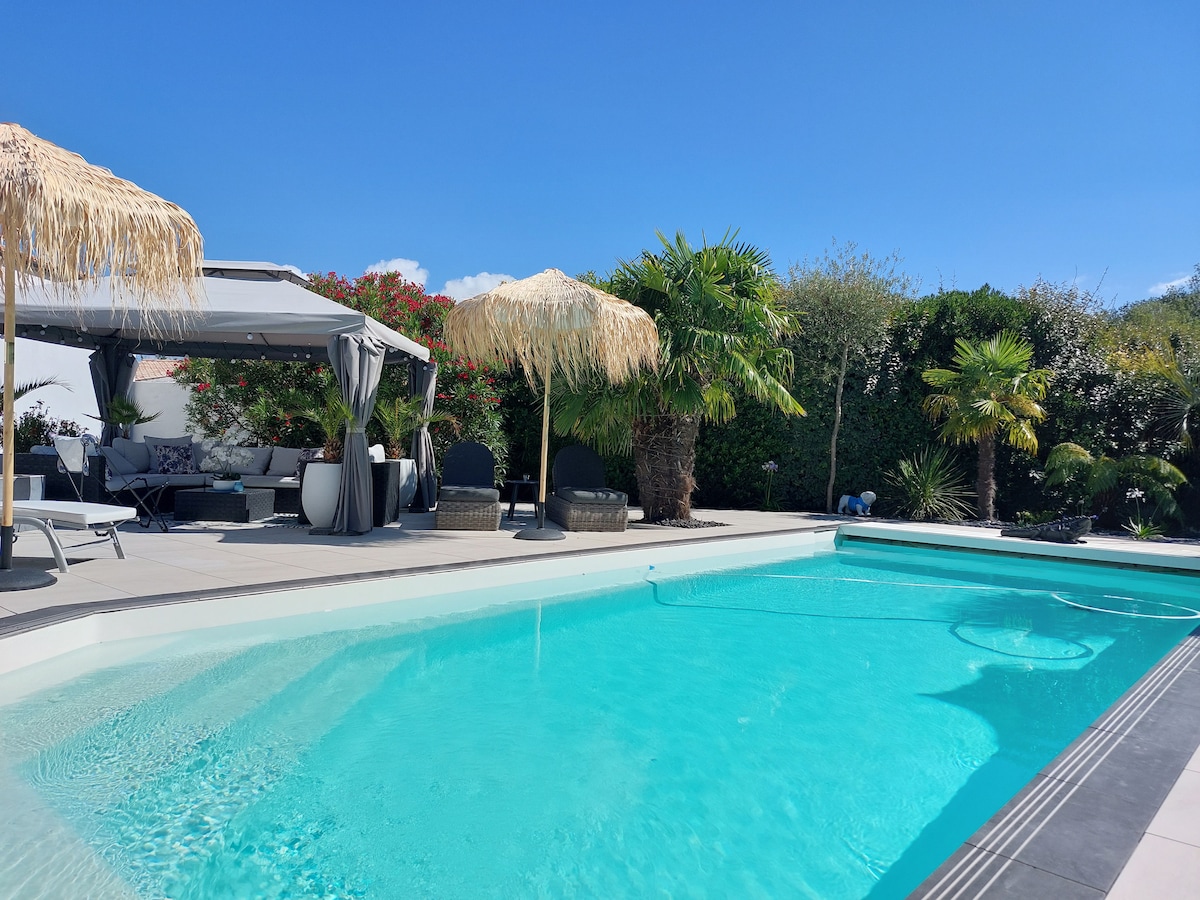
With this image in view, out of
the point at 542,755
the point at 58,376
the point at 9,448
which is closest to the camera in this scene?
the point at 542,755

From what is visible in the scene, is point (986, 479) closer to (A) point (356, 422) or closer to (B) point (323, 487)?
(A) point (356, 422)

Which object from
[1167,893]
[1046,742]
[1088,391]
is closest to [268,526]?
[1046,742]

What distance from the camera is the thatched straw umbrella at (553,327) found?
355 inches

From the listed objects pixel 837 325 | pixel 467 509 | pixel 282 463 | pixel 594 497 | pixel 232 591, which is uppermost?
pixel 837 325

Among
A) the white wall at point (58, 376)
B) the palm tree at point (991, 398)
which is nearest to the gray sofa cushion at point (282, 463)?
the white wall at point (58, 376)

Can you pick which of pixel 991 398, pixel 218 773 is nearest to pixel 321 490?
pixel 218 773

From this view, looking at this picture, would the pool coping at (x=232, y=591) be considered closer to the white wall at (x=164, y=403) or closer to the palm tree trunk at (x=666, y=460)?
the palm tree trunk at (x=666, y=460)

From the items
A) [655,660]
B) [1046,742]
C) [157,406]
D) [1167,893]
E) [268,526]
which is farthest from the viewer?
[157,406]

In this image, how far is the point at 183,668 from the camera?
14.4ft

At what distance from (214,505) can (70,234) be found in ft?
16.8

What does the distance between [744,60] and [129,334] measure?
1039cm

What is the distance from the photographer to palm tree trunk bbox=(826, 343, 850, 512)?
1374cm

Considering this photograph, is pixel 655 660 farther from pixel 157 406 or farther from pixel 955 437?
pixel 157 406

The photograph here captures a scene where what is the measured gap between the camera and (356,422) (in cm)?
854
